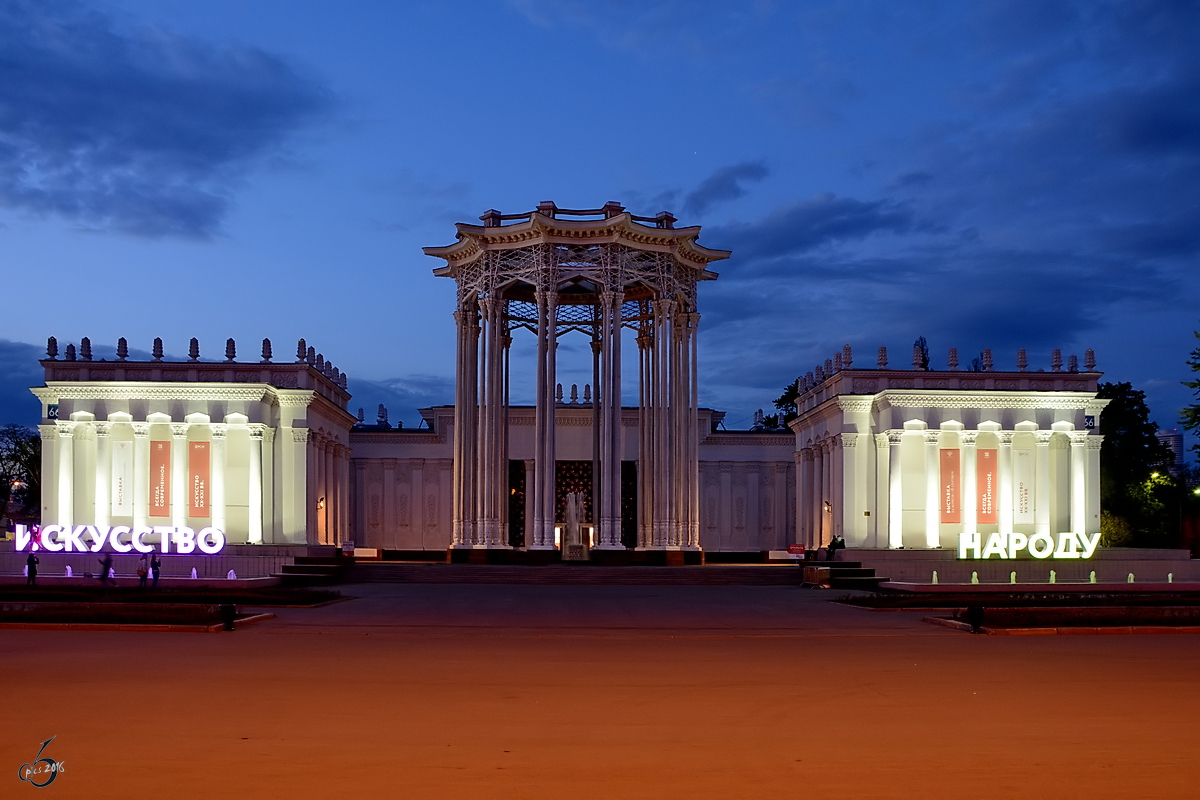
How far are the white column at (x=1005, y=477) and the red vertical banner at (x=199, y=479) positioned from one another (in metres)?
36.3

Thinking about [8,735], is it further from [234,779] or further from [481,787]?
[481,787]

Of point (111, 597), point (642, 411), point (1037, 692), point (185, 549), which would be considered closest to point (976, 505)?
point (642, 411)

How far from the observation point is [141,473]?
187ft

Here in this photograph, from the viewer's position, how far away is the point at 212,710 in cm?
1550

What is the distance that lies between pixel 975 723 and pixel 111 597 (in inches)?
1048

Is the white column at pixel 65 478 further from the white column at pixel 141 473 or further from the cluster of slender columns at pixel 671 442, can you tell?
the cluster of slender columns at pixel 671 442

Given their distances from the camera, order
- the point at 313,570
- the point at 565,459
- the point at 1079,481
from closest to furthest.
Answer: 1. the point at 313,570
2. the point at 1079,481
3. the point at 565,459

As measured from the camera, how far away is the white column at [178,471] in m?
56.8

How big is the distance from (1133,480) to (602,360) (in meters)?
36.9

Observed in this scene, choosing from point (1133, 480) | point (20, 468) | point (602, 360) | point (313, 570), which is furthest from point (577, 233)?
point (20, 468)

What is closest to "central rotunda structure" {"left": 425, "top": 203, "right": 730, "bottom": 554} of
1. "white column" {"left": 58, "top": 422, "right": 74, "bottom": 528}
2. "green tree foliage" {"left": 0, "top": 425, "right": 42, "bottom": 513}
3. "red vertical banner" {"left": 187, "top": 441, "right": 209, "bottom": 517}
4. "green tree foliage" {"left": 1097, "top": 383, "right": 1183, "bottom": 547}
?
"red vertical banner" {"left": 187, "top": 441, "right": 209, "bottom": 517}

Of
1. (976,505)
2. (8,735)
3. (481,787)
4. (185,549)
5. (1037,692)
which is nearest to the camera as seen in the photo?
(481,787)

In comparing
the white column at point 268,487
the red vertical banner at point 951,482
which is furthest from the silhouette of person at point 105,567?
the red vertical banner at point 951,482

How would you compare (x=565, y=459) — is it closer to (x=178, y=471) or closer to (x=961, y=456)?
(x=178, y=471)
